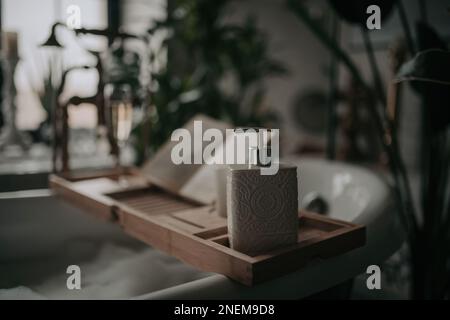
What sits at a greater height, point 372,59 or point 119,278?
point 372,59

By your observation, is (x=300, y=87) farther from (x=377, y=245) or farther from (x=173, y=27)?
(x=377, y=245)

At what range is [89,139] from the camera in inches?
97.6

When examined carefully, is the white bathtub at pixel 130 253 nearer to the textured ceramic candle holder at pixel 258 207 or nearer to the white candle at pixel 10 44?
the textured ceramic candle holder at pixel 258 207

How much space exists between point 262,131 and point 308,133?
610cm

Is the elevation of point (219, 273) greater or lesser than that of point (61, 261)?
greater

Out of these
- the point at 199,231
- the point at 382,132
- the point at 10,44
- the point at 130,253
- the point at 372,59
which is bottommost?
the point at 130,253

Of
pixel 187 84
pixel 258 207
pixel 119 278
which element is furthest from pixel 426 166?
pixel 187 84

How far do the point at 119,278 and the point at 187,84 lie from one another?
1.49m

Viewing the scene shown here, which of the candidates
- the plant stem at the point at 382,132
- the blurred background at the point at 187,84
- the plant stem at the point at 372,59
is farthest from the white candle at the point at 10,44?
the plant stem at the point at 372,59

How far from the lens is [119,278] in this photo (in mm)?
1213

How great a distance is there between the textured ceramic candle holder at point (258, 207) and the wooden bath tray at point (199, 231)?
1.1 inches

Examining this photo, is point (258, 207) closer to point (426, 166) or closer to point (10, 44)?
point (426, 166)

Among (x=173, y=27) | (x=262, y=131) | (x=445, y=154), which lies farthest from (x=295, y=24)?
(x=262, y=131)
